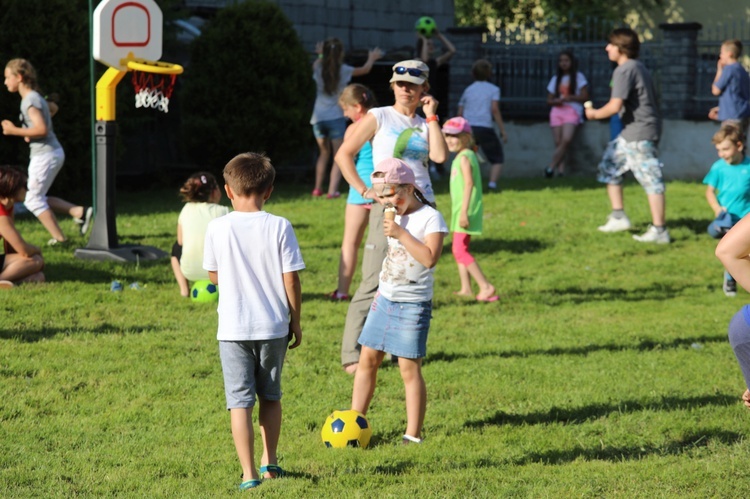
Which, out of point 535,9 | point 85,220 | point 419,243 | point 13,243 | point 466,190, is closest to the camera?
point 419,243

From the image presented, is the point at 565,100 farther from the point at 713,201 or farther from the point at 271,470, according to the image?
the point at 271,470

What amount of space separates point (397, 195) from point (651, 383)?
256cm

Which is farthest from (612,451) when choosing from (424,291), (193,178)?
(193,178)

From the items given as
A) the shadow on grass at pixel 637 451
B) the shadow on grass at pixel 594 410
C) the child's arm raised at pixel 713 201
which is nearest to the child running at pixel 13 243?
the shadow on grass at pixel 594 410

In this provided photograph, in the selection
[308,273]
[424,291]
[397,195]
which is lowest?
[308,273]

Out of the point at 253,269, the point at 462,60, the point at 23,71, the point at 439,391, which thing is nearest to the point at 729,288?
the point at 439,391

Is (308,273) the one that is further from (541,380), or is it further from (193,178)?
(541,380)

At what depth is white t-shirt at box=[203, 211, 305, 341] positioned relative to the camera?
496 cm

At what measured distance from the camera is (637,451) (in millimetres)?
5805

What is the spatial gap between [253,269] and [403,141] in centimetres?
242

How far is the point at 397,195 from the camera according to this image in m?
5.60

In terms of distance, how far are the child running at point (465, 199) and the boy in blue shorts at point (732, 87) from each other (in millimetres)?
Answer: 5963

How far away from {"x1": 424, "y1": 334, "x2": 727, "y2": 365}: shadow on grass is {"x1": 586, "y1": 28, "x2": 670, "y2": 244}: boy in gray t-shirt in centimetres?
415

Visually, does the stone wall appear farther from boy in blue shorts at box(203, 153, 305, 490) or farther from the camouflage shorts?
boy in blue shorts at box(203, 153, 305, 490)
